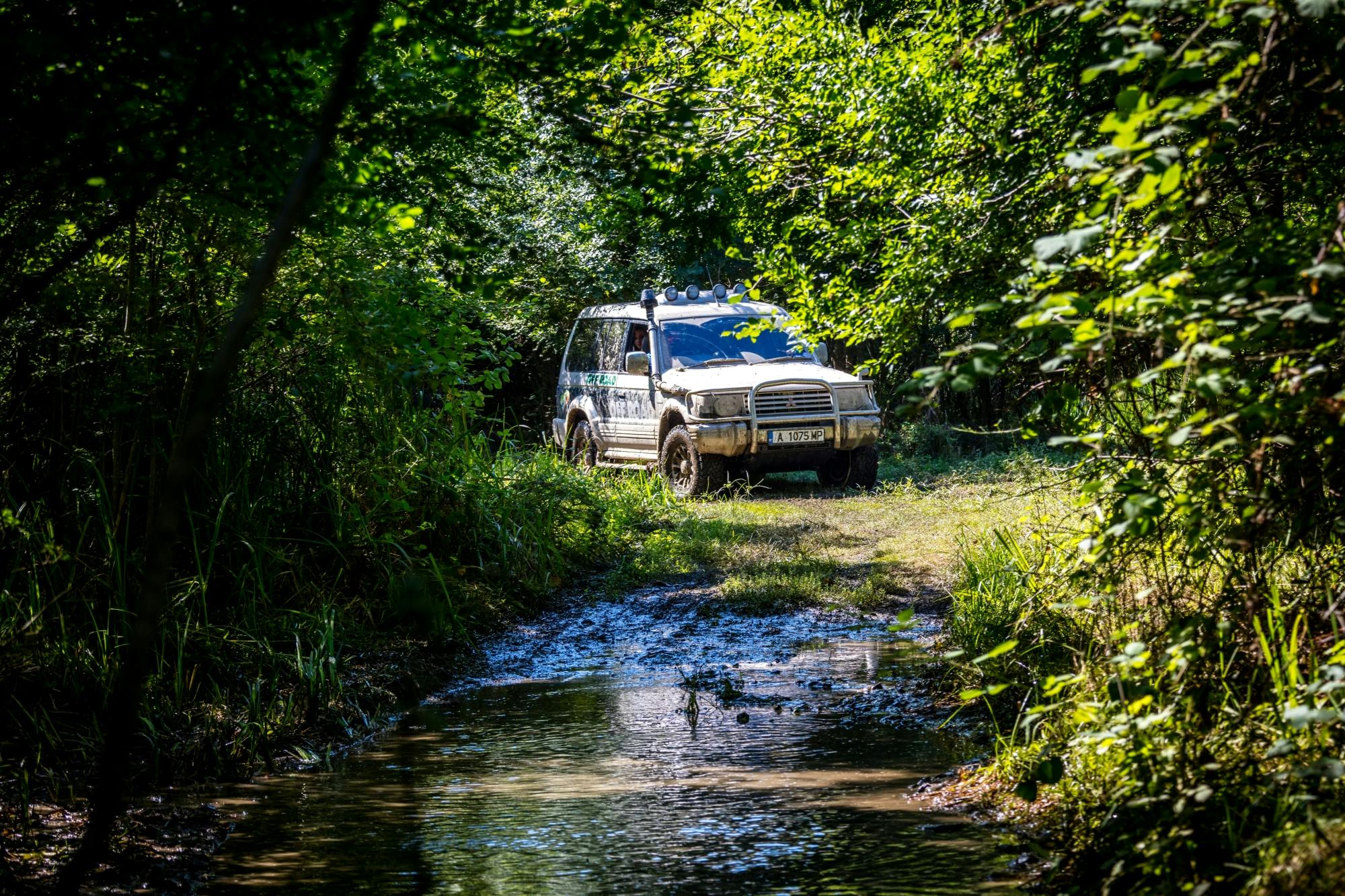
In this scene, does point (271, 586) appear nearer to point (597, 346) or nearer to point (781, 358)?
point (781, 358)

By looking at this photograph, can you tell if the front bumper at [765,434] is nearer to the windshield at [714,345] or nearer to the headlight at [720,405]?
the headlight at [720,405]

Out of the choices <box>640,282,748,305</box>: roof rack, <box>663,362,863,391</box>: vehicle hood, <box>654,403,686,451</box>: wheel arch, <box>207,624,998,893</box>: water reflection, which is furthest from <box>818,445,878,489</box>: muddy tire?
<box>207,624,998,893</box>: water reflection

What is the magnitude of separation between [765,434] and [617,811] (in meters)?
8.74

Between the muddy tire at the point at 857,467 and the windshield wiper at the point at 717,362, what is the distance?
4.89 ft

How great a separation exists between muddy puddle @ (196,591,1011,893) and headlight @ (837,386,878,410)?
6.19 metres

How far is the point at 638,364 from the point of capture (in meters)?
14.2

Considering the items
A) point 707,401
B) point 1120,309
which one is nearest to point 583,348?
point 707,401

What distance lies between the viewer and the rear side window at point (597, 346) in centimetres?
1511

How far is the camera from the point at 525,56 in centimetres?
399

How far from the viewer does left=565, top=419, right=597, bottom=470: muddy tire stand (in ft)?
50.8

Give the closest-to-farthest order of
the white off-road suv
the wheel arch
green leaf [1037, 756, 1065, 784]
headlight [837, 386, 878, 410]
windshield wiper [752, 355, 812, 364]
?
green leaf [1037, 756, 1065, 784] < the white off-road suv < the wheel arch < headlight [837, 386, 878, 410] < windshield wiper [752, 355, 812, 364]

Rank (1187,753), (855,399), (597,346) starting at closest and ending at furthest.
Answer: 1. (1187,753)
2. (855,399)
3. (597,346)

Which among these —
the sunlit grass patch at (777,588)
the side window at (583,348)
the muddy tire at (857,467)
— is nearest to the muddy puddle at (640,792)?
the sunlit grass patch at (777,588)

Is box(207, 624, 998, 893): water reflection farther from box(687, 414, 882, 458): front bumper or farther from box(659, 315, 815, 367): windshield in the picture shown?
box(659, 315, 815, 367): windshield
